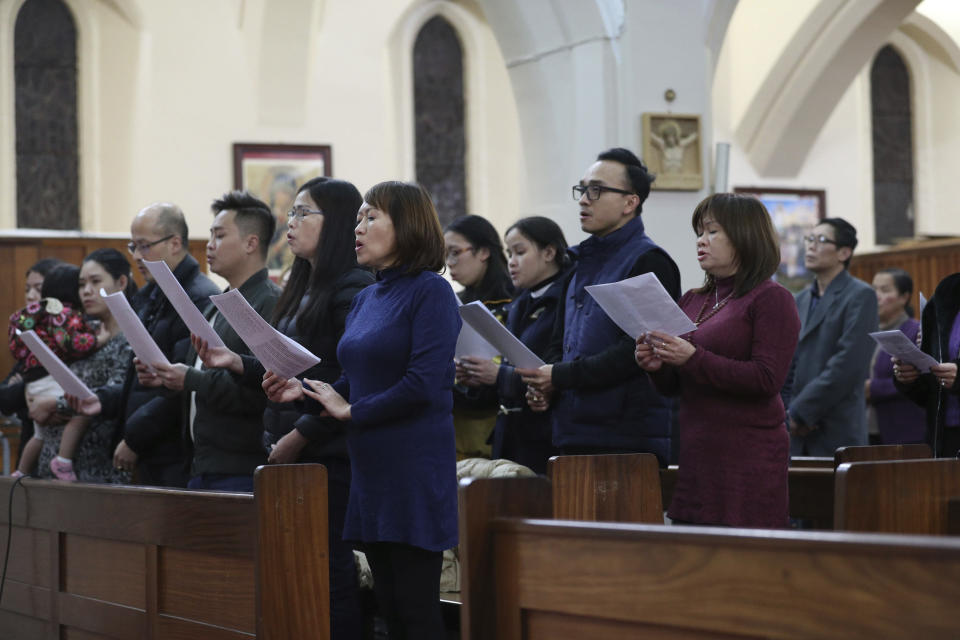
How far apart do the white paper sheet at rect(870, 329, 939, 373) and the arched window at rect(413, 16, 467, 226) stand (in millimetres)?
9464

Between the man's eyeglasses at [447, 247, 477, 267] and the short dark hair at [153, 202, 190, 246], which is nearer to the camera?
the short dark hair at [153, 202, 190, 246]

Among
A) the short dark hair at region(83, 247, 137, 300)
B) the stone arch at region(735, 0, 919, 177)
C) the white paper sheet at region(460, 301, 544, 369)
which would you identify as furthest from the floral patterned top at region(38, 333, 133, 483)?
the stone arch at region(735, 0, 919, 177)

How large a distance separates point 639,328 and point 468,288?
5.57ft

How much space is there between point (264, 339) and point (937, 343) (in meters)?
2.33

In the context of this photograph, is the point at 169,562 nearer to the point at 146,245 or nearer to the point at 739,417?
the point at 739,417

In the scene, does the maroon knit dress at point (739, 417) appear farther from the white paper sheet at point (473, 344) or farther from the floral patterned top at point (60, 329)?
the floral patterned top at point (60, 329)

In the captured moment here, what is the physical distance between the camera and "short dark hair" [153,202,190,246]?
440 centimetres

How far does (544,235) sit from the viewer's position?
14.5 ft

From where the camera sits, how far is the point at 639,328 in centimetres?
322


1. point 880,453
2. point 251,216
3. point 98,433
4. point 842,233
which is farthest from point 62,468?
point 842,233

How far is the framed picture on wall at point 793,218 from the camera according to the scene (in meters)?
12.6

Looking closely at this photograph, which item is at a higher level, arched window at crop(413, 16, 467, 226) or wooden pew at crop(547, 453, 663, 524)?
arched window at crop(413, 16, 467, 226)

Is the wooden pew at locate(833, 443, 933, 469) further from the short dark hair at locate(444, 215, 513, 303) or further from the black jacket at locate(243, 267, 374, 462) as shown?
the short dark hair at locate(444, 215, 513, 303)

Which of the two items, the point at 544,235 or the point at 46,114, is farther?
the point at 46,114
